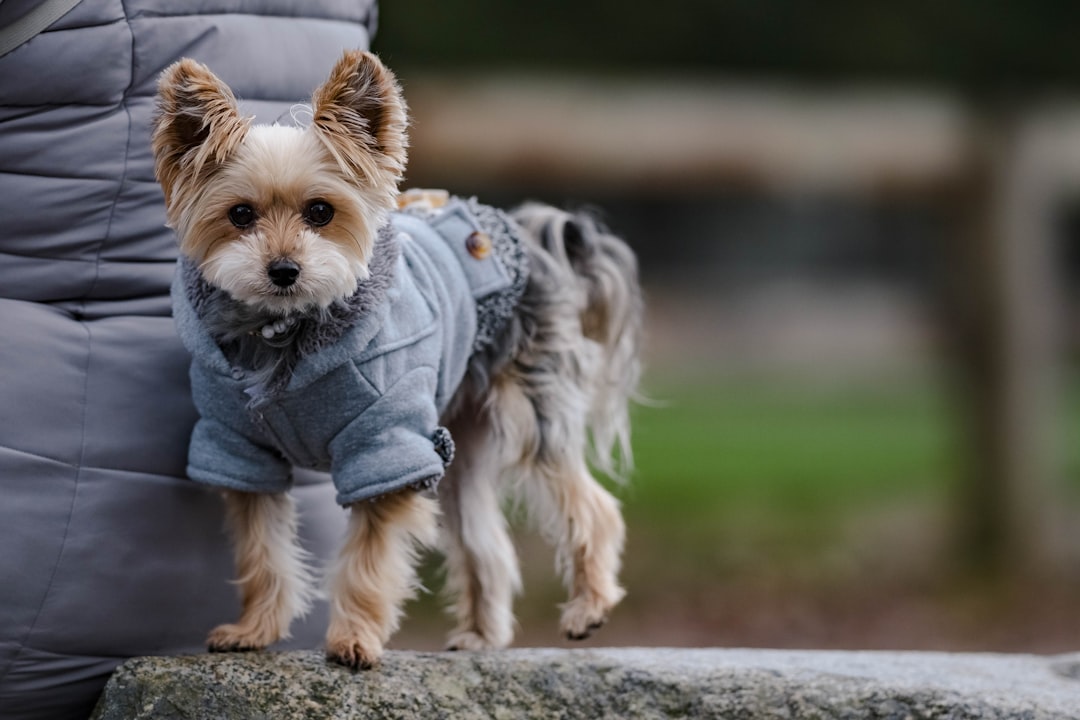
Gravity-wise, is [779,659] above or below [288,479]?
below

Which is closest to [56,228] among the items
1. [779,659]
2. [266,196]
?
[266,196]

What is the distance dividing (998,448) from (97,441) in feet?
23.2

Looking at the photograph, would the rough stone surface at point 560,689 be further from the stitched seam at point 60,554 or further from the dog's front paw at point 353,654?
the stitched seam at point 60,554

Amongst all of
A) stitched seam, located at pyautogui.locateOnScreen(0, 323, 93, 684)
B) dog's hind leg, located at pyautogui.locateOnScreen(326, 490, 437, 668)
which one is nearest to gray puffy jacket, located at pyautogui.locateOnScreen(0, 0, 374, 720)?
stitched seam, located at pyautogui.locateOnScreen(0, 323, 93, 684)

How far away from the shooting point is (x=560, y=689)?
3791 millimetres

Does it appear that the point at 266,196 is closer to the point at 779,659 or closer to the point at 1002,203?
the point at 779,659

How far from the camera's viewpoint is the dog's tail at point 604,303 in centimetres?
430

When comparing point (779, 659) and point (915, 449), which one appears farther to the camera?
point (915, 449)

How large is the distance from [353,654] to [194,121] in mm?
1307

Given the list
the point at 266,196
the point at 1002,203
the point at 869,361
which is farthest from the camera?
the point at 869,361

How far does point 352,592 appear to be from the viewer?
368 centimetres

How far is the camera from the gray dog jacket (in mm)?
3439

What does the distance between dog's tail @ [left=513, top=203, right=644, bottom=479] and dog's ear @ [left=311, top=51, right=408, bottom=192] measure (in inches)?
35.6

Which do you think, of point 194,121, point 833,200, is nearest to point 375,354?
point 194,121
